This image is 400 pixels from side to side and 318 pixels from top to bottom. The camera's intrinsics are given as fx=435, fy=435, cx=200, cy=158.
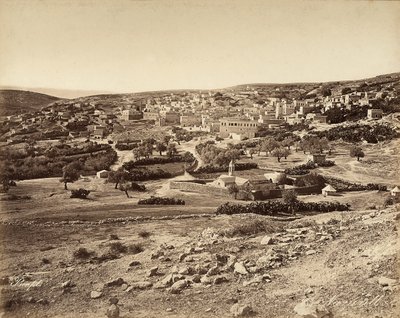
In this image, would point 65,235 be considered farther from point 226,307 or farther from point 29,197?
point 226,307

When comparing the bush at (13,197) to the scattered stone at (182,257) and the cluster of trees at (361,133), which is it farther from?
the cluster of trees at (361,133)

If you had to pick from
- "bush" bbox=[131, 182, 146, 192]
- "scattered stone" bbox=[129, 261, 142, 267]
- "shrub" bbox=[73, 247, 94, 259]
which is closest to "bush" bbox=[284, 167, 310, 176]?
"bush" bbox=[131, 182, 146, 192]

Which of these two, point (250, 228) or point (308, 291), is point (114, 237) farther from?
point (308, 291)

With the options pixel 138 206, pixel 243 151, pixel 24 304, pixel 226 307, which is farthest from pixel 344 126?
pixel 24 304

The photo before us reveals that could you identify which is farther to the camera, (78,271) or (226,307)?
(78,271)

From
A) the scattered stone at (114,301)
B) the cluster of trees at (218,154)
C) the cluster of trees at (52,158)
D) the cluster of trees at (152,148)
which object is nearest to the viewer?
the scattered stone at (114,301)

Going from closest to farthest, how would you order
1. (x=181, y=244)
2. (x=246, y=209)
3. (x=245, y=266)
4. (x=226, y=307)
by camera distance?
(x=226, y=307), (x=245, y=266), (x=181, y=244), (x=246, y=209)

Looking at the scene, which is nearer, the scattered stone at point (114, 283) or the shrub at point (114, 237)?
the scattered stone at point (114, 283)

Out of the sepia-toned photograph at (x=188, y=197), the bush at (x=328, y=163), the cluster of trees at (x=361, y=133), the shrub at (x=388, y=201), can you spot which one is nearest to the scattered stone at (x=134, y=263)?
the sepia-toned photograph at (x=188, y=197)
